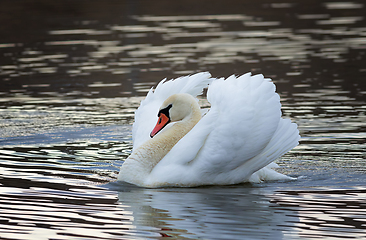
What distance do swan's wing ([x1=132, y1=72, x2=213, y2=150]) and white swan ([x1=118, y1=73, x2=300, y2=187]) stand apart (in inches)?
18.8

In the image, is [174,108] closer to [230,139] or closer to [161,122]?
[161,122]

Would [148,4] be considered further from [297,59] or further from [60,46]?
[297,59]

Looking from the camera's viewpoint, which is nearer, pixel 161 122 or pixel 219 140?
pixel 219 140

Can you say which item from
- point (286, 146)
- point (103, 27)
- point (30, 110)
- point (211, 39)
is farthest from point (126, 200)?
point (103, 27)

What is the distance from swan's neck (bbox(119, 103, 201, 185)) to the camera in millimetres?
8758

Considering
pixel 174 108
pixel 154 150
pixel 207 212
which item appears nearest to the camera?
pixel 207 212

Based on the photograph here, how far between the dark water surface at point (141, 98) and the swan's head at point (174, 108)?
38.7 inches

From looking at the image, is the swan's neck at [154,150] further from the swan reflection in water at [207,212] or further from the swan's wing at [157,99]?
the swan's wing at [157,99]

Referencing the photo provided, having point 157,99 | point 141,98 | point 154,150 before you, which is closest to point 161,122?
point 154,150

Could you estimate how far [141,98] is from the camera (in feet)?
48.2

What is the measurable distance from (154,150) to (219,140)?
1005mm

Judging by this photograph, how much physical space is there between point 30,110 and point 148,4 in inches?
668

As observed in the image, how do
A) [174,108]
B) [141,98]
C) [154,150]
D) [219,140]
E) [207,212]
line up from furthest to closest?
1. [141,98]
2. [174,108]
3. [154,150]
4. [219,140]
5. [207,212]

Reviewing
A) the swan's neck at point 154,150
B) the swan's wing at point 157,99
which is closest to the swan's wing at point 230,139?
the swan's neck at point 154,150
